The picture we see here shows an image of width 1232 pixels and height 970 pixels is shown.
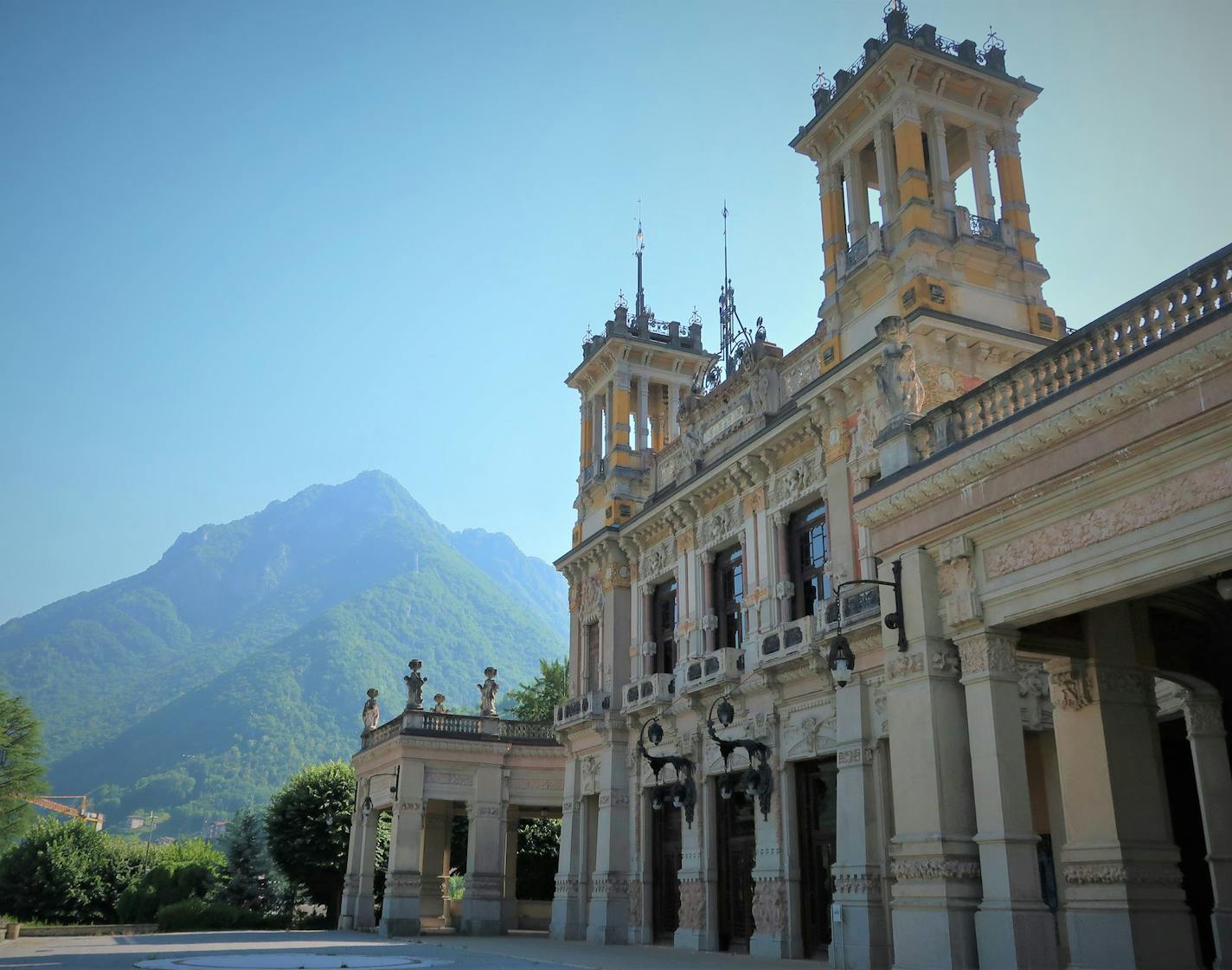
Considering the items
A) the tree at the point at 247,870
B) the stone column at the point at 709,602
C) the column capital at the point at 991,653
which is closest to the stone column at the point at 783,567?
A: the stone column at the point at 709,602

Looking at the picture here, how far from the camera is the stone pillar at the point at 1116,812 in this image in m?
12.9

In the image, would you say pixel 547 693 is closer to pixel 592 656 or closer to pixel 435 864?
pixel 435 864

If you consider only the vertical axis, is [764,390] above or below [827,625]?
above

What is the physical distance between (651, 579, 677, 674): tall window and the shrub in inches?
887

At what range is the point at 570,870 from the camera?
33531 mm

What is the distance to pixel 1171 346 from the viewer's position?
35.5 feet

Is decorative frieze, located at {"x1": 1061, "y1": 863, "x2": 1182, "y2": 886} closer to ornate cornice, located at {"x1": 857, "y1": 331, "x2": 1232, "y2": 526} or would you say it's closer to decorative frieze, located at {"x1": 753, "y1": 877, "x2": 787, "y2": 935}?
ornate cornice, located at {"x1": 857, "y1": 331, "x2": 1232, "y2": 526}

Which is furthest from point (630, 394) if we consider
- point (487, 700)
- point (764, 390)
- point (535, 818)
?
point (535, 818)

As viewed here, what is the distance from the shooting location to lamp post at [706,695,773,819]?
24.9 metres

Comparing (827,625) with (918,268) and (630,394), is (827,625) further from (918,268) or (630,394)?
(630,394)

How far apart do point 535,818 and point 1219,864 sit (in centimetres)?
3828

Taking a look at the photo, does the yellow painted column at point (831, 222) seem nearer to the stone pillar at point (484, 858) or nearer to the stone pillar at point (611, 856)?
the stone pillar at point (611, 856)

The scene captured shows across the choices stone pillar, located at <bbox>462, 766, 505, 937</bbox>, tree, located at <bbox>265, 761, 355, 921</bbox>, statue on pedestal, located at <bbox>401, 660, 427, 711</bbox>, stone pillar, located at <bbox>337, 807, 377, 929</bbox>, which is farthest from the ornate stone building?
tree, located at <bbox>265, 761, 355, 921</bbox>

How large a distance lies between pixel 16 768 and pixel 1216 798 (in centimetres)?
5015
